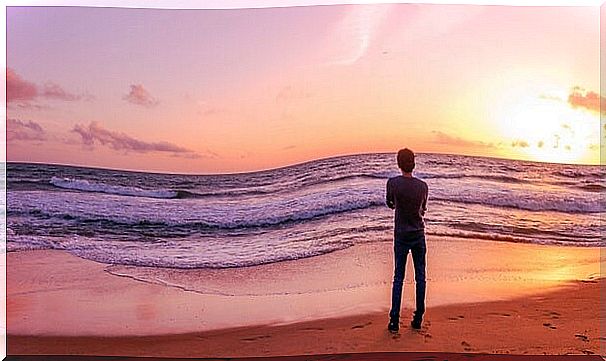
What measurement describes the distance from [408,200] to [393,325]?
0.89 m

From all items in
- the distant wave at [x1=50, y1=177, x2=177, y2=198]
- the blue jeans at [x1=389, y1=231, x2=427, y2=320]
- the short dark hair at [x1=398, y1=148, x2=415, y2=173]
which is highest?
the short dark hair at [x1=398, y1=148, x2=415, y2=173]

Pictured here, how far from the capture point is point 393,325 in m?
5.50

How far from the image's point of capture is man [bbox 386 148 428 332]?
5371 mm

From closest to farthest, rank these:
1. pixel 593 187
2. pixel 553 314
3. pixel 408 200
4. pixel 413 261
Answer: pixel 408 200 < pixel 413 261 < pixel 553 314 < pixel 593 187

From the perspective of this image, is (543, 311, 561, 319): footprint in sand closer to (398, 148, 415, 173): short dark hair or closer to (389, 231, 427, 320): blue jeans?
(389, 231, 427, 320): blue jeans

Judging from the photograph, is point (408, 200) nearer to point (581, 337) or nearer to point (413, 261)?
point (413, 261)

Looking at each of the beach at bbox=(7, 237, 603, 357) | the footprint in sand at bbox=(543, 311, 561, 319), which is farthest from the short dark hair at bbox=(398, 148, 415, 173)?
the footprint in sand at bbox=(543, 311, 561, 319)

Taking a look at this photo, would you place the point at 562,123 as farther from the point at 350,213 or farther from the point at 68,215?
the point at 68,215

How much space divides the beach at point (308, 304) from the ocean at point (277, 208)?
4.0 inches

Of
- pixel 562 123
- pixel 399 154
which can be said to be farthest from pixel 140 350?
pixel 562 123

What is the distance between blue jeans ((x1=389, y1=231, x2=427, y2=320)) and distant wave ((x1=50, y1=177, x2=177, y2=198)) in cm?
172

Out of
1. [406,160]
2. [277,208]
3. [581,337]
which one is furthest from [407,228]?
[581,337]

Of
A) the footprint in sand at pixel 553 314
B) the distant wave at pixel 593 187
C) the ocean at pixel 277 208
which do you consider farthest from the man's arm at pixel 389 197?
the distant wave at pixel 593 187

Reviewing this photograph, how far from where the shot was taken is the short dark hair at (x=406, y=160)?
18.1 ft
